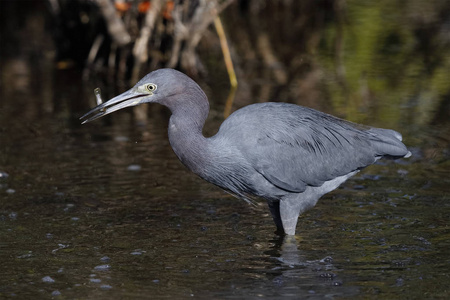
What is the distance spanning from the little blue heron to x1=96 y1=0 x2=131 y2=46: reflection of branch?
5616 mm

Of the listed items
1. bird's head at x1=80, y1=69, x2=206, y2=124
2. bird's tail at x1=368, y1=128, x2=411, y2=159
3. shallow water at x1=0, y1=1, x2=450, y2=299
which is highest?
bird's head at x1=80, y1=69, x2=206, y2=124

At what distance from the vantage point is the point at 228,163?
6.34m

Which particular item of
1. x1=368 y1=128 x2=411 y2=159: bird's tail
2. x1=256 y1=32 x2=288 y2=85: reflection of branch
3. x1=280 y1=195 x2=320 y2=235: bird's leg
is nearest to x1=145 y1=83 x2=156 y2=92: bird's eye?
x1=280 y1=195 x2=320 y2=235: bird's leg

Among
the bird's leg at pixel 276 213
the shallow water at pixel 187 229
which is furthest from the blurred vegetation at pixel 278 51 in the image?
the bird's leg at pixel 276 213

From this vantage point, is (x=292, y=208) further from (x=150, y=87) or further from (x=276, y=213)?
(x=150, y=87)

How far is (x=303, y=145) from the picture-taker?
6.69 m

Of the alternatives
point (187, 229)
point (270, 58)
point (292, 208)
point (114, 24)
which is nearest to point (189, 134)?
point (187, 229)

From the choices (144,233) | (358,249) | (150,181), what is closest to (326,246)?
(358,249)

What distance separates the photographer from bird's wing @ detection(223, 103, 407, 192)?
6.42 metres

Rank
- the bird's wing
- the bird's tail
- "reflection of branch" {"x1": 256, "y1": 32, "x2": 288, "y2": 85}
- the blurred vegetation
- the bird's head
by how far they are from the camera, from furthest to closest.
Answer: "reflection of branch" {"x1": 256, "y1": 32, "x2": 288, "y2": 85}
the blurred vegetation
the bird's tail
the bird's wing
the bird's head

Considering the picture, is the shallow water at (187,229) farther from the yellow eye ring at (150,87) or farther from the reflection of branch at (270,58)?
the reflection of branch at (270,58)

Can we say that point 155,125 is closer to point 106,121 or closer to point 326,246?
point 106,121

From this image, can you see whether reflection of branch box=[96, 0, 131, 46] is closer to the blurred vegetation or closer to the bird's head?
the blurred vegetation

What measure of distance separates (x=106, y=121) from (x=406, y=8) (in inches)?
363
